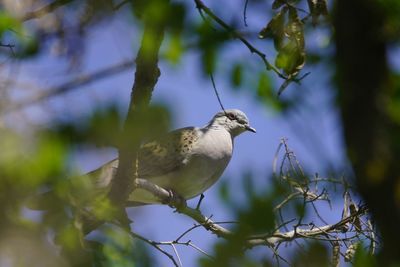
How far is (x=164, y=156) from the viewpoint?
604cm

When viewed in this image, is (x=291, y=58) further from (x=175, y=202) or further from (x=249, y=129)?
(x=249, y=129)

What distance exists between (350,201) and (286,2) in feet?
6.60

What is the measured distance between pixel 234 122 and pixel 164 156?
1.17 m

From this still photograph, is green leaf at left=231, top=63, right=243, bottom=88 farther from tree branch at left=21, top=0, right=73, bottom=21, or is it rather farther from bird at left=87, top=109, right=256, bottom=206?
bird at left=87, top=109, right=256, bottom=206

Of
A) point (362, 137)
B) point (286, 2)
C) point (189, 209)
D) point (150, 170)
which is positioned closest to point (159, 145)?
point (150, 170)

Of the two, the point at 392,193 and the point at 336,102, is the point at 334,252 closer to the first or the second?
the point at 336,102

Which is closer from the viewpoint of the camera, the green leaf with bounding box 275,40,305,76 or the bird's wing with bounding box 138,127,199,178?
the green leaf with bounding box 275,40,305,76

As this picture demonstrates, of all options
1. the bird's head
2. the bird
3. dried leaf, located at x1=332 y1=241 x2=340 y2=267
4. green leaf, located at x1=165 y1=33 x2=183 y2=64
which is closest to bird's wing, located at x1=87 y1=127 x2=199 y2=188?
the bird

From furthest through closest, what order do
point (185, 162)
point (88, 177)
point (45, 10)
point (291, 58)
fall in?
point (185, 162) → point (291, 58) → point (45, 10) → point (88, 177)

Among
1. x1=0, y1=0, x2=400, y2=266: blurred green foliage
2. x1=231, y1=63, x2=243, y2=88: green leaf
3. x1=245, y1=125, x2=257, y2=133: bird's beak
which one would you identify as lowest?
x1=0, y1=0, x2=400, y2=266: blurred green foliage

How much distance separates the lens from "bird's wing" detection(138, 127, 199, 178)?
5.94 m

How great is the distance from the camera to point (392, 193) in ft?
4.07

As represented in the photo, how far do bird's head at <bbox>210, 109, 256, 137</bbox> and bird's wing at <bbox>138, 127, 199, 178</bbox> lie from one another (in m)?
0.72

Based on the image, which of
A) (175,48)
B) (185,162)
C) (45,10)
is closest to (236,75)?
(175,48)
